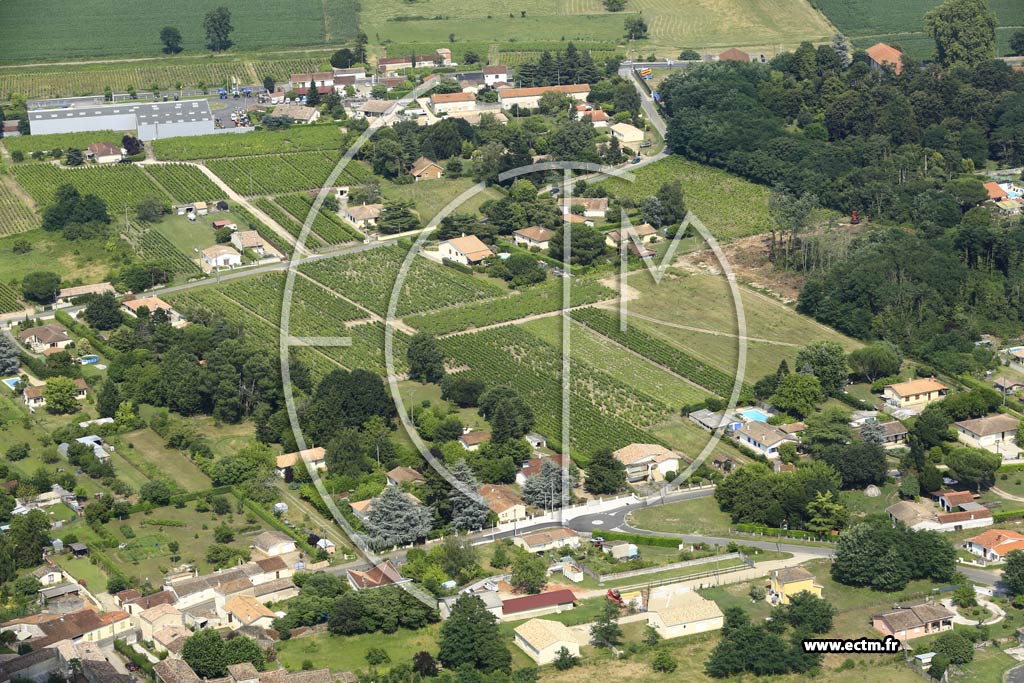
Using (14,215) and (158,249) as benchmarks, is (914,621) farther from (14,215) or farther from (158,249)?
(14,215)

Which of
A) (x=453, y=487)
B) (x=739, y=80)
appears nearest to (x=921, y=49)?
(x=739, y=80)

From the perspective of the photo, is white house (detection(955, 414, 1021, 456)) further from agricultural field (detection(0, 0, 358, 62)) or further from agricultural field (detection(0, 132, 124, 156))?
agricultural field (detection(0, 0, 358, 62))

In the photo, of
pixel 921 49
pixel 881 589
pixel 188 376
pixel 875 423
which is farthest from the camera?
pixel 921 49

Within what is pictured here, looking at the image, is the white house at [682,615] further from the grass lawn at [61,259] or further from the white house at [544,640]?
the grass lawn at [61,259]

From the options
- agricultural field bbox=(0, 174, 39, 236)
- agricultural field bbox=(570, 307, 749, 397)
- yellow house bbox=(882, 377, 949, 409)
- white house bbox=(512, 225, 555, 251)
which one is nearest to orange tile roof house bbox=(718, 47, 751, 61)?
white house bbox=(512, 225, 555, 251)

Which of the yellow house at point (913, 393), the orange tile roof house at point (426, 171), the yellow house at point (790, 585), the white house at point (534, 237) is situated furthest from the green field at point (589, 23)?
the yellow house at point (790, 585)

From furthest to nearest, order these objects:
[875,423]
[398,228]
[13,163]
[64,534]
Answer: [13,163], [398,228], [875,423], [64,534]

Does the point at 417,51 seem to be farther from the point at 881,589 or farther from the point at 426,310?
the point at 881,589
